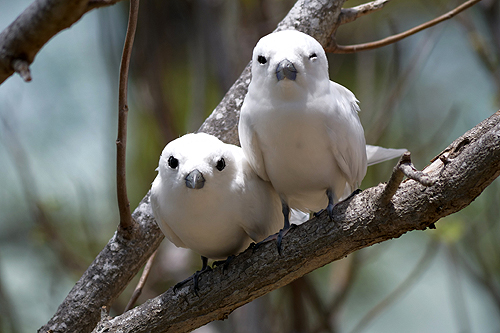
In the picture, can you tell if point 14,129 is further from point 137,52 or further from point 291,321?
point 291,321

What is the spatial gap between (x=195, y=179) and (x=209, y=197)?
172 mm

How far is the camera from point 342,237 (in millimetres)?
2221

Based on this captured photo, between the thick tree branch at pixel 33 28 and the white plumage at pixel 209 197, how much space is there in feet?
3.75

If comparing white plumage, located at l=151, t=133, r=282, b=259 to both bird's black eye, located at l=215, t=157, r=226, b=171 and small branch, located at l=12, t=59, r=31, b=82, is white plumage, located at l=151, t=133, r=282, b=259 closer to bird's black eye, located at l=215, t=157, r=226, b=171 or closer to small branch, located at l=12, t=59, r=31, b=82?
bird's black eye, located at l=215, t=157, r=226, b=171

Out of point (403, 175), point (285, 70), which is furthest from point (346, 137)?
point (403, 175)

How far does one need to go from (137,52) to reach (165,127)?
67.6 inches

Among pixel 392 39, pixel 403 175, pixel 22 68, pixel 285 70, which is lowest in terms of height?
pixel 403 175

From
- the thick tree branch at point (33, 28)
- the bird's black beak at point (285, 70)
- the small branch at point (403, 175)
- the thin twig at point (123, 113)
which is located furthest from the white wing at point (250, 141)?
the thick tree branch at point (33, 28)

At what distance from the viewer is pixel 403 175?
73.9 inches

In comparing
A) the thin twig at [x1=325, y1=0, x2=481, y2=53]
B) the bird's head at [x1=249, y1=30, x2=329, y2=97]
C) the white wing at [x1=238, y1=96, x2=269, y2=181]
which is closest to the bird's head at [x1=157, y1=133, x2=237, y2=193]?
the white wing at [x1=238, y1=96, x2=269, y2=181]

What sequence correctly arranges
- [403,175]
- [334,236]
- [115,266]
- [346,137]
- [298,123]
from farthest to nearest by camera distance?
[115,266]
[346,137]
[298,123]
[334,236]
[403,175]

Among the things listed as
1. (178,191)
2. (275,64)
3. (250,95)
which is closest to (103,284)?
(178,191)

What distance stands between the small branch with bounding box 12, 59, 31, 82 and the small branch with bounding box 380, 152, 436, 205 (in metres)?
1.34

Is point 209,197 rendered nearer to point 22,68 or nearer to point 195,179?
point 195,179
